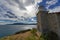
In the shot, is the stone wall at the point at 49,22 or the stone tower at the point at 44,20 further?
the stone tower at the point at 44,20

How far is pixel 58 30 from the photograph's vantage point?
15.7 m

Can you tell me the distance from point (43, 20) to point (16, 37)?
2935 millimetres

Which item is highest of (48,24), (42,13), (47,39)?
(42,13)

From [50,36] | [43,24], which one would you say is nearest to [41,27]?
[43,24]

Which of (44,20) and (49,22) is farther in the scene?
(44,20)

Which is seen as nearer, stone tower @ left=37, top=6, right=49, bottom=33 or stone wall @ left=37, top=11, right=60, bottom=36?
stone wall @ left=37, top=11, right=60, bottom=36

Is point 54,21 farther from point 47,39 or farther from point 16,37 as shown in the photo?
point 16,37

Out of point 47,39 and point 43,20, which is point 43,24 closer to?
point 43,20

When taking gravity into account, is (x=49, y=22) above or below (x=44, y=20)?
below

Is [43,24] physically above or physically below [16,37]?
above

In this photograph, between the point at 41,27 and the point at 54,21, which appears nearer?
the point at 54,21

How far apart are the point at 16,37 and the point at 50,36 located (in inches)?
125

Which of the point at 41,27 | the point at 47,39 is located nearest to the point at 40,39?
the point at 47,39

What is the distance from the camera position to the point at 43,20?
1706 centimetres
